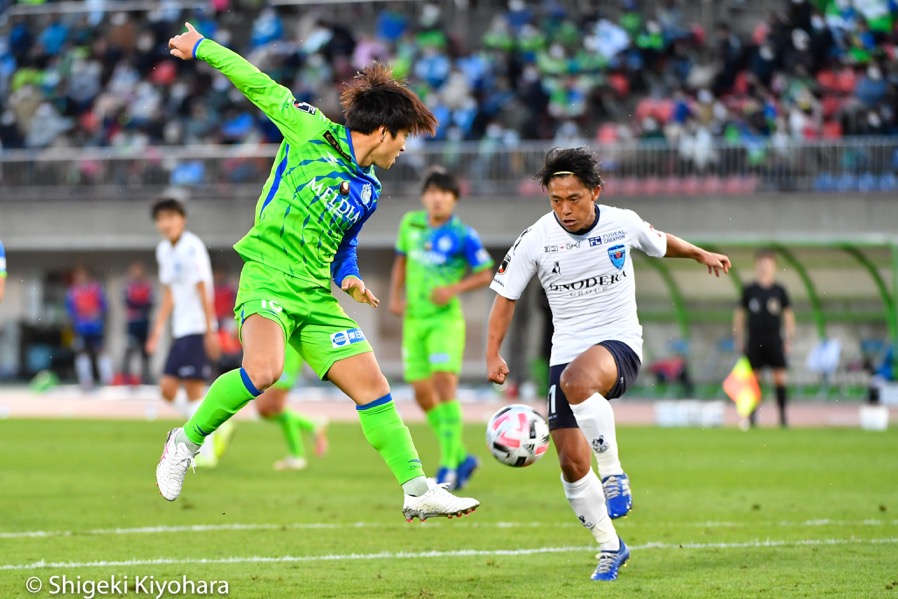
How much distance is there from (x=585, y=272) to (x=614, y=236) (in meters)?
0.24

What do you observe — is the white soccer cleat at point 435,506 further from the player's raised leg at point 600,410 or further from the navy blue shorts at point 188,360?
the navy blue shorts at point 188,360

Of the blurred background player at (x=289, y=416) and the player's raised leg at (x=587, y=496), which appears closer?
the player's raised leg at (x=587, y=496)

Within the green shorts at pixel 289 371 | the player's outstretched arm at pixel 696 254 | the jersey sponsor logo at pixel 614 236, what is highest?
the jersey sponsor logo at pixel 614 236

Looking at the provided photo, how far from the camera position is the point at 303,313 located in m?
6.77

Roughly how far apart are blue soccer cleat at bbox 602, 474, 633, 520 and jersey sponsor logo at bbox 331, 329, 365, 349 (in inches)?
58.9

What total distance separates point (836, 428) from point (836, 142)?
7.93 metres

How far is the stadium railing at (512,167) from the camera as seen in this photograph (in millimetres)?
25500

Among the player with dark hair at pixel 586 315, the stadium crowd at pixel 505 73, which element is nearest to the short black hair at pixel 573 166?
the player with dark hair at pixel 586 315

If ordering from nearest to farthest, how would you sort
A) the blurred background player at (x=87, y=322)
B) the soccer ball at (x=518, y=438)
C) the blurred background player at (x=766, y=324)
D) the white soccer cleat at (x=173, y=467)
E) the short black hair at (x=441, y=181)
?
the white soccer cleat at (x=173, y=467) < the soccer ball at (x=518, y=438) < the short black hair at (x=441, y=181) < the blurred background player at (x=766, y=324) < the blurred background player at (x=87, y=322)

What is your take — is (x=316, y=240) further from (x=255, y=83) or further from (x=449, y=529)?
(x=449, y=529)

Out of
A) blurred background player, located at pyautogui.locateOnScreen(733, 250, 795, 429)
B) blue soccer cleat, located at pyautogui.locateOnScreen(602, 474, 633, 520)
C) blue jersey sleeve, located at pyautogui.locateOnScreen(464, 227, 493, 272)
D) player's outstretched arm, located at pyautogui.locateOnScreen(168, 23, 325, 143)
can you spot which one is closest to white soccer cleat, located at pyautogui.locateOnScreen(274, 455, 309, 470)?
blue jersey sleeve, located at pyautogui.locateOnScreen(464, 227, 493, 272)

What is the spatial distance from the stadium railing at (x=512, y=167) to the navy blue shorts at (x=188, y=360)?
13803 millimetres

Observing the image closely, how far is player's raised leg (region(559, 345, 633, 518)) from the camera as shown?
7020 mm

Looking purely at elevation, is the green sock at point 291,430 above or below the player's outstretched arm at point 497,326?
below
